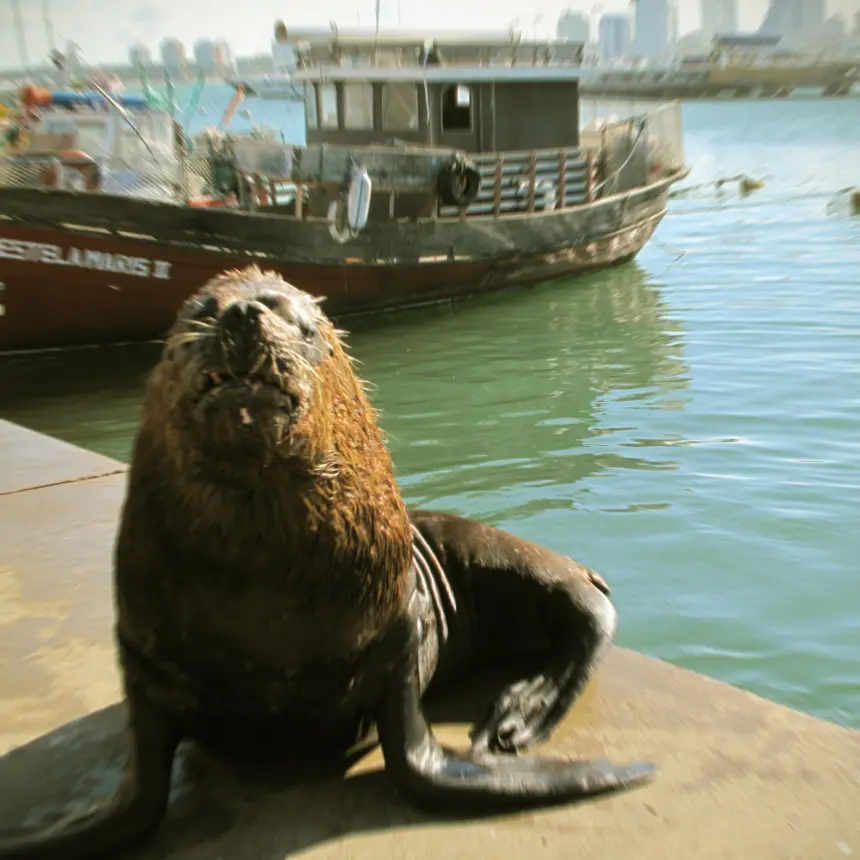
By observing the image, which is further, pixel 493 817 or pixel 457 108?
pixel 457 108

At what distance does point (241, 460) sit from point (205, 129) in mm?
11910

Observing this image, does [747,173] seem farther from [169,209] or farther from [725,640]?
[725,640]

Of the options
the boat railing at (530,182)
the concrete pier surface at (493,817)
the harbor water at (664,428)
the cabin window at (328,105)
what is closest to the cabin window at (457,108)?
the boat railing at (530,182)

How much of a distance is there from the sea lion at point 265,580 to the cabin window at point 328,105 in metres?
12.2

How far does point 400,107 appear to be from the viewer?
13.5m

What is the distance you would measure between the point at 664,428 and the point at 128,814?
6.15 meters

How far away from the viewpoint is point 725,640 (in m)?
4.27

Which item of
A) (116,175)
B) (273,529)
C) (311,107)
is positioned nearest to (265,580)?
(273,529)

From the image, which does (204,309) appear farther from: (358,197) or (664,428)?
(358,197)

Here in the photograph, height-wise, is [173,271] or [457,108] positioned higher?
[457,108]

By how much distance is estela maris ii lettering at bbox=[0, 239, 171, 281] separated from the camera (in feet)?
31.4

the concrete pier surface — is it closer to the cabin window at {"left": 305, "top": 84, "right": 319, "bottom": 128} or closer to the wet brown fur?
the wet brown fur

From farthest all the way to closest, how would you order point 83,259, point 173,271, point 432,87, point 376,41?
point 432,87 < point 376,41 < point 173,271 < point 83,259

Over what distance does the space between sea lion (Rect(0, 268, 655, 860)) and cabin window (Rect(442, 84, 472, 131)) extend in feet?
39.8
